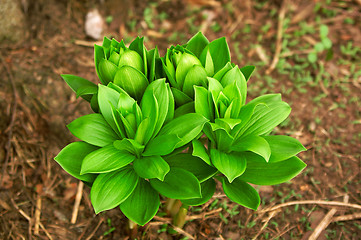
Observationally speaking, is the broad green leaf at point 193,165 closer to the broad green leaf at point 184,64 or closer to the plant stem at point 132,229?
the broad green leaf at point 184,64

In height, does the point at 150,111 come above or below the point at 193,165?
above

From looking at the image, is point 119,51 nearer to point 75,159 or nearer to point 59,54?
point 75,159

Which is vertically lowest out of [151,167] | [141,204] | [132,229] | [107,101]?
[132,229]

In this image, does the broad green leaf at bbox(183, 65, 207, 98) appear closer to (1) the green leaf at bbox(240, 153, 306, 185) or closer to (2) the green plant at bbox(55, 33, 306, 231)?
(2) the green plant at bbox(55, 33, 306, 231)

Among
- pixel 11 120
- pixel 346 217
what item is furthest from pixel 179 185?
pixel 11 120

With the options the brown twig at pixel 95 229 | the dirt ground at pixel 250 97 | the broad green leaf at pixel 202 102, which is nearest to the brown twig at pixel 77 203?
the dirt ground at pixel 250 97

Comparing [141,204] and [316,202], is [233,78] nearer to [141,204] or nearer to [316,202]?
[141,204]

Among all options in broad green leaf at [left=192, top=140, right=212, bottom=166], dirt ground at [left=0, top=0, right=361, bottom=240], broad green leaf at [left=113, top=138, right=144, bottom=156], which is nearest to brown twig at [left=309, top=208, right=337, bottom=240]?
dirt ground at [left=0, top=0, right=361, bottom=240]
